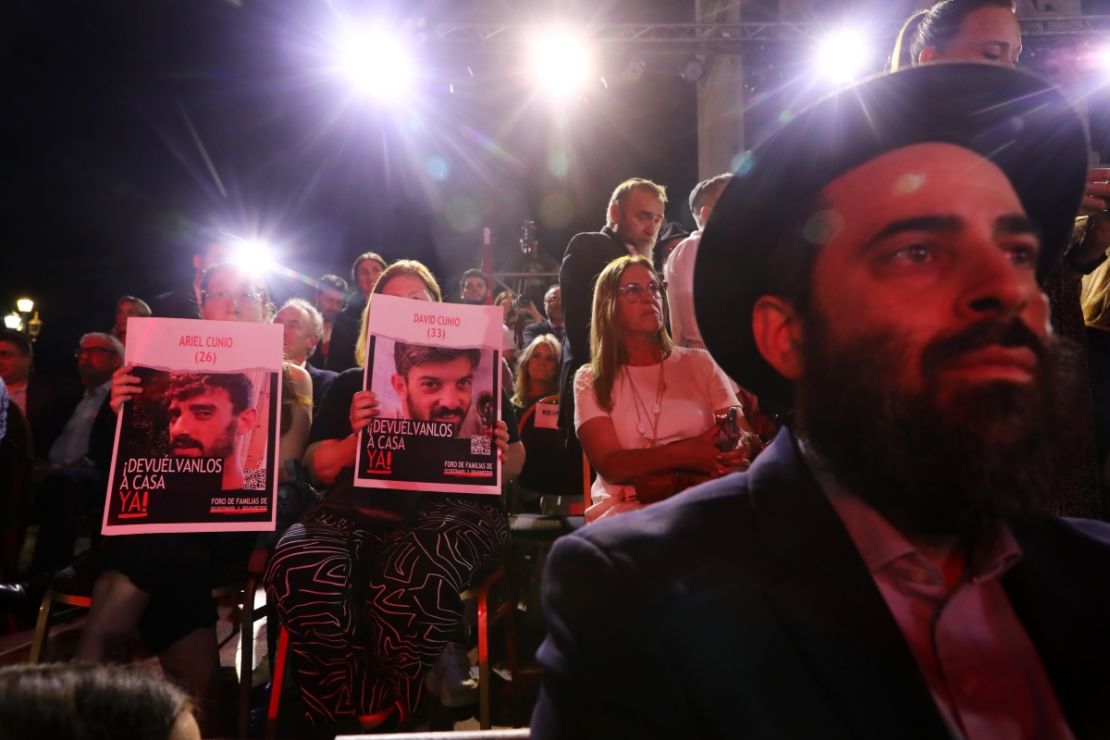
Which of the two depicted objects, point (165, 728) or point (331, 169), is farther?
point (331, 169)

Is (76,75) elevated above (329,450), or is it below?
above

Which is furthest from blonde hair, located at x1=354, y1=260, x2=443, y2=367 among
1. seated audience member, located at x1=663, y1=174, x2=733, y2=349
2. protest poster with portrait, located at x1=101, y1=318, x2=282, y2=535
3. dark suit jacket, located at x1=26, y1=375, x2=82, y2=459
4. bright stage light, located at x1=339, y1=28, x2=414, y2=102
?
bright stage light, located at x1=339, y1=28, x2=414, y2=102

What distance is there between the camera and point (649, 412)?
105 inches

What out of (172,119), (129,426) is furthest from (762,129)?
(172,119)

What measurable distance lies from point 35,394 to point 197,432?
4.00 metres

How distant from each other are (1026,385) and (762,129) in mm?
8248

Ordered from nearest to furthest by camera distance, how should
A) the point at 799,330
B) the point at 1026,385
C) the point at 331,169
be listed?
the point at 1026,385
the point at 799,330
the point at 331,169

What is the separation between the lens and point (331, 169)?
20.3m

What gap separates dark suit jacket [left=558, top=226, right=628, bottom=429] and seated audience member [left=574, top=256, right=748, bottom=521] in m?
0.53

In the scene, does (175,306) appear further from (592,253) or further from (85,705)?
(85,705)

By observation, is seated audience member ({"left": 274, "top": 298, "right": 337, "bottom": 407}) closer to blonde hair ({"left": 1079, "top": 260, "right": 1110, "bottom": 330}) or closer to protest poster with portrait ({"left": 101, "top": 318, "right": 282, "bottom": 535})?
protest poster with portrait ({"left": 101, "top": 318, "right": 282, "bottom": 535})

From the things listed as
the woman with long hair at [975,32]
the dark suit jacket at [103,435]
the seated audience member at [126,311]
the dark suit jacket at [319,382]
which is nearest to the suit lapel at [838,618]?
the woman with long hair at [975,32]

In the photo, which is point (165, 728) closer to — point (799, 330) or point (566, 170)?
point (799, 330)

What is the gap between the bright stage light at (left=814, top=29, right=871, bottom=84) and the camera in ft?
22.3
